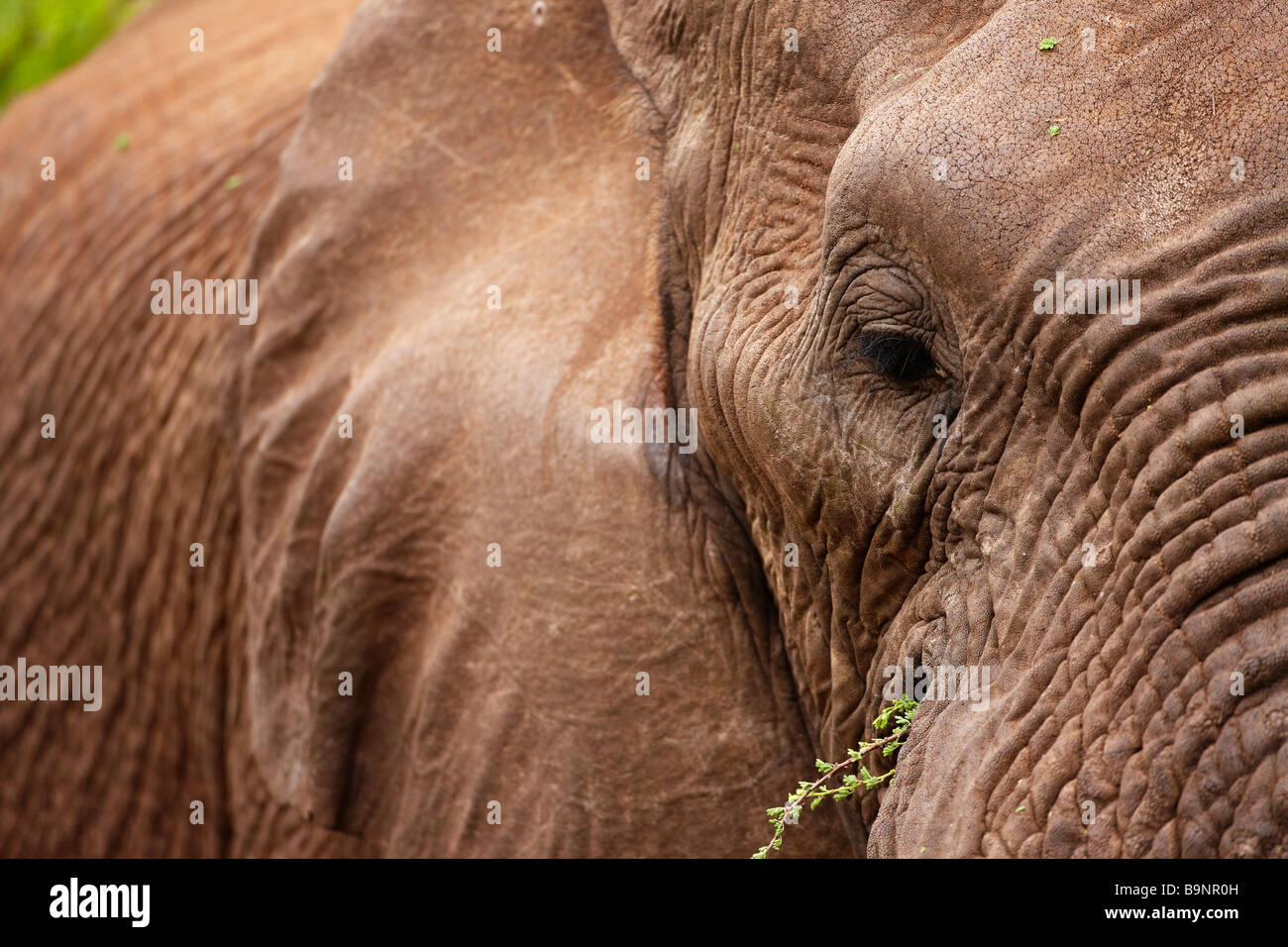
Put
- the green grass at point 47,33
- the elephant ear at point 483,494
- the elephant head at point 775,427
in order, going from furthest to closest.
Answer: the green grass at point 47,33 < the elephant ear at point 483,494 < the elephant head at point 775,427

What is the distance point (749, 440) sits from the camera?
7.27 feet

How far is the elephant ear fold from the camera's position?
2635 mm

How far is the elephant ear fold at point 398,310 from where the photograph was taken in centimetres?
263

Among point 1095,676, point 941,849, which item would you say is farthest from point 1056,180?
point 941,849

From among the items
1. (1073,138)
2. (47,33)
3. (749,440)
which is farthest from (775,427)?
(47,33)

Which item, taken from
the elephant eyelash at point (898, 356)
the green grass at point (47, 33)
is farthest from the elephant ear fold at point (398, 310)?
the green grass at point (47, 33)

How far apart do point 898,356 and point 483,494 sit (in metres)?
0.84

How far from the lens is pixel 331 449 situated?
9.34 ft

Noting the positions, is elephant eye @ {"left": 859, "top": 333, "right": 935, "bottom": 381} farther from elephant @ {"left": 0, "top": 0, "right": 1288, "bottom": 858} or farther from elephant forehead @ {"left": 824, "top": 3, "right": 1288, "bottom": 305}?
elephant forehead @ {"left": 824, "top": 3, "right": 1288, "bottom": 305}

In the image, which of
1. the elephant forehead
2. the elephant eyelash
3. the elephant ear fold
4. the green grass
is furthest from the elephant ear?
the green grass

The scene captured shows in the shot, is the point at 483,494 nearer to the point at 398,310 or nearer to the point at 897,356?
the point at 398,310

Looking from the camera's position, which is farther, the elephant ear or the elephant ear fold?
the elephant ear fold

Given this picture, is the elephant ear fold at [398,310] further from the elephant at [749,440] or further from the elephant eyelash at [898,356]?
the elephant eyelash at [898,356]

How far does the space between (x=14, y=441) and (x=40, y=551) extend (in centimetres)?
31
